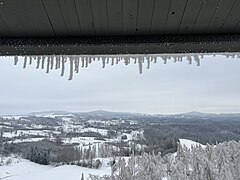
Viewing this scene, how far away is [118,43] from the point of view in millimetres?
1209

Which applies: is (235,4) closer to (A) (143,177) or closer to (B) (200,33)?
(B) (200,33)

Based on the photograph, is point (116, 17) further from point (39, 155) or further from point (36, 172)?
point (39, 155)

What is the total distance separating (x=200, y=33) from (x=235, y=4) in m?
0.22

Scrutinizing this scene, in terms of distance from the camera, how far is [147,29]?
1.17 meters

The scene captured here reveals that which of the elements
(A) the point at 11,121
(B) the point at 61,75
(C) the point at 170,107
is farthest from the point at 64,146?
(B) the point at 61,75

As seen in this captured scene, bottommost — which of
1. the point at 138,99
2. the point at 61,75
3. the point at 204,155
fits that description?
the point at 204,155

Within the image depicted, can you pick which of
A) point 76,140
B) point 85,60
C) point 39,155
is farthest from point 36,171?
point 85,60

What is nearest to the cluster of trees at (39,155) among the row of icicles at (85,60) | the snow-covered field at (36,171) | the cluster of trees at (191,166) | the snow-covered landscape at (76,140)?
the snow-covered landscape at (76,140)

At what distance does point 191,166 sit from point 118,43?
4.55m

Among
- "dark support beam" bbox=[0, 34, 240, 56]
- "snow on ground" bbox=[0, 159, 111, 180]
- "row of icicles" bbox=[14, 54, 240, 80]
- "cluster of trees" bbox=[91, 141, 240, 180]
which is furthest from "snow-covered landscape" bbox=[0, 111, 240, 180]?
"dark support beam" bbox=[0, 34, 240, 56]

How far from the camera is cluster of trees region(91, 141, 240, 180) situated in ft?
16.1

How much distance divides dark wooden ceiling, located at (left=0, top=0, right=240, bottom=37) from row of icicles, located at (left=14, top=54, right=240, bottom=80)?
0.14 meters

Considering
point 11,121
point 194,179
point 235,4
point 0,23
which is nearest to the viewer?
point 235,4

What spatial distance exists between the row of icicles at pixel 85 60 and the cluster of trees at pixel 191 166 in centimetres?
400
